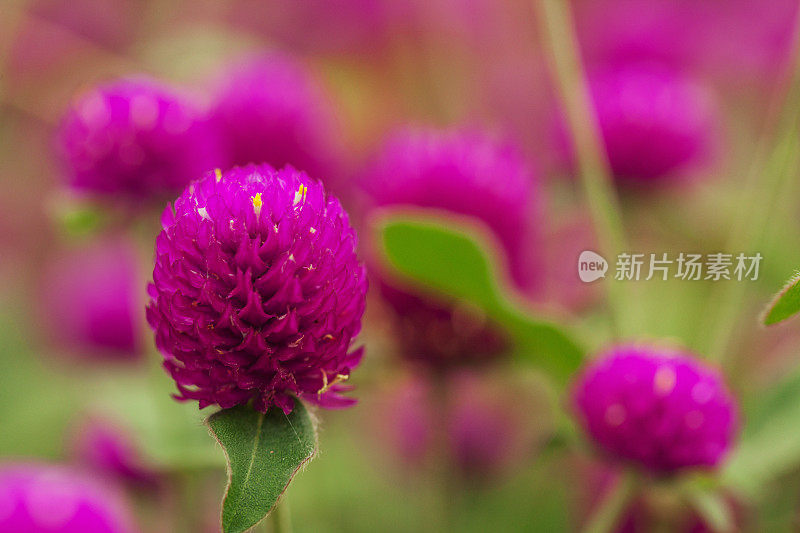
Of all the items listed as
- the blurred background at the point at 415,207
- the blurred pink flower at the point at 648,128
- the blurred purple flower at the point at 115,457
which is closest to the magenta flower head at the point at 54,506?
the blurred background at the point at 415,207

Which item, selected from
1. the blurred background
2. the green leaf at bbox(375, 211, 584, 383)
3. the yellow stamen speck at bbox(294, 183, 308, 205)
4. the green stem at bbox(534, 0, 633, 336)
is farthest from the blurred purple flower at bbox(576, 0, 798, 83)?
the yellow stamen speck at bbox(294, 183, 308, 205)

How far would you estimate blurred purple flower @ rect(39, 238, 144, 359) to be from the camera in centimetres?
117

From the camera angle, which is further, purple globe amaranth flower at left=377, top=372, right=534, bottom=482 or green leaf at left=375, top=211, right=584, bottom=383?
purple globe amaranth flower at left=377, top=372, right=534, bottom=482

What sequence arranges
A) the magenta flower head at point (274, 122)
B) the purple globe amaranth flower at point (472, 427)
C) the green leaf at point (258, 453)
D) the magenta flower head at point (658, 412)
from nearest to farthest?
the green leaf at point (258, 453)
the magenta flower head at point (658, 412)
the magenta flower head at point (274, 122)
the purple globe amaranth flower at point (472, 427)

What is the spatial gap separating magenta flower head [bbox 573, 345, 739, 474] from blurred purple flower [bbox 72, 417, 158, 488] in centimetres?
53

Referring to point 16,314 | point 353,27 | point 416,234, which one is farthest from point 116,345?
point 353,27

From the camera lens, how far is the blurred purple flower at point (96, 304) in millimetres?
1165

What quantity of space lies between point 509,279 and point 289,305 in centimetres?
44

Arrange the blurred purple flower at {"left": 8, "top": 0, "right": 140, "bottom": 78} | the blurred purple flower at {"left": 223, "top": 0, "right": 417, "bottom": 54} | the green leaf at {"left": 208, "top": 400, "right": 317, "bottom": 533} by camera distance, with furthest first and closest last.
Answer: the blurred purple flower at {"left": 223, "top": 0, "right": 417, "bottom": 54}, the blurred purple flower at {"left": 8, "top": 0, "right": 140, "bottom": 78}, the green leaf at {"left": 208, "top": 400, "right": 317, "bottom": 533}

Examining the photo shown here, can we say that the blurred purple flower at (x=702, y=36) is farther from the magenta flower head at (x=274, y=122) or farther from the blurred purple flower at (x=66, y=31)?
the blurred purple flower at (x=66, y=31)

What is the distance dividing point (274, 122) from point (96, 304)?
0.48 metres

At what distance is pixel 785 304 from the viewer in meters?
0.47

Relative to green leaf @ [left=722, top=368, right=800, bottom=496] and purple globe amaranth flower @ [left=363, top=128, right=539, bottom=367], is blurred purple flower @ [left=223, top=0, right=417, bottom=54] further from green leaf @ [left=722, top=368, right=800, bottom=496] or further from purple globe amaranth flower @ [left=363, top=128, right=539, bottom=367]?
green leaf @ [left=722, top=368, right=800, bottom=496]

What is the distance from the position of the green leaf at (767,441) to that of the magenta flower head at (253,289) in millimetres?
380
